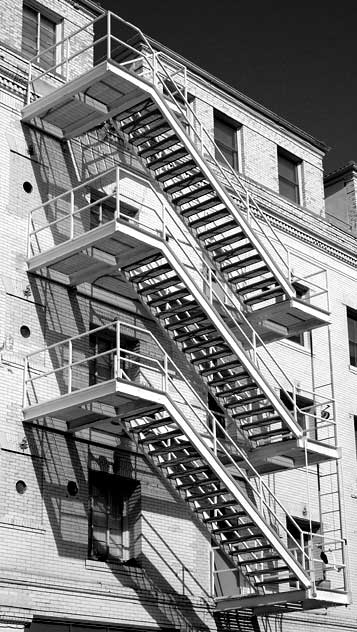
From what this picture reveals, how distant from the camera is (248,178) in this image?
29.3 meters

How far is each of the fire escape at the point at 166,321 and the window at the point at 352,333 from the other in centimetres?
555

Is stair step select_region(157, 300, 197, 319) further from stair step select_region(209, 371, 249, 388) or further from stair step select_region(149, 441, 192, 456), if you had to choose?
stair step select_region(149, 441, 192, 456)

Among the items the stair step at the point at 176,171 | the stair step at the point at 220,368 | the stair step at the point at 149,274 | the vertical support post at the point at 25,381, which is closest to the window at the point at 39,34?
the stair step at the point at 176,171

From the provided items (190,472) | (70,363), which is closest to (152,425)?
(190,472)

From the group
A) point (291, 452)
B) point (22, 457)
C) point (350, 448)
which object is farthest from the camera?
point (350, 448)

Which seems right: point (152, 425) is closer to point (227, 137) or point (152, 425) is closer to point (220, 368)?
point (220, 368)

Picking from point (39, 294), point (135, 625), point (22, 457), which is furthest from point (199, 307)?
point (135, 625)

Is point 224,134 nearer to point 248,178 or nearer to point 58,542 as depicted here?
point 248,178

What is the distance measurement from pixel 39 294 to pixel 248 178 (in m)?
9.64

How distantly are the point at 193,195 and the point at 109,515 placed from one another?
6.98m

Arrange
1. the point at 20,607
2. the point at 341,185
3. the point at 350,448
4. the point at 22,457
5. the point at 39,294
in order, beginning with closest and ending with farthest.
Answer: the point at 20,607
the point at 22,457
the point at 39,294
the point at 350,448
the point at 341,185

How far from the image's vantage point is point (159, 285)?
73.4 ft

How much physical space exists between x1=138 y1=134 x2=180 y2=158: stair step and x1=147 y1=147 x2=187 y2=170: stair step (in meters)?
0.16

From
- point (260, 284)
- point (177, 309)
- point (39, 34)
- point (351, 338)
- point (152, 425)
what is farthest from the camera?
point (351, 338)
